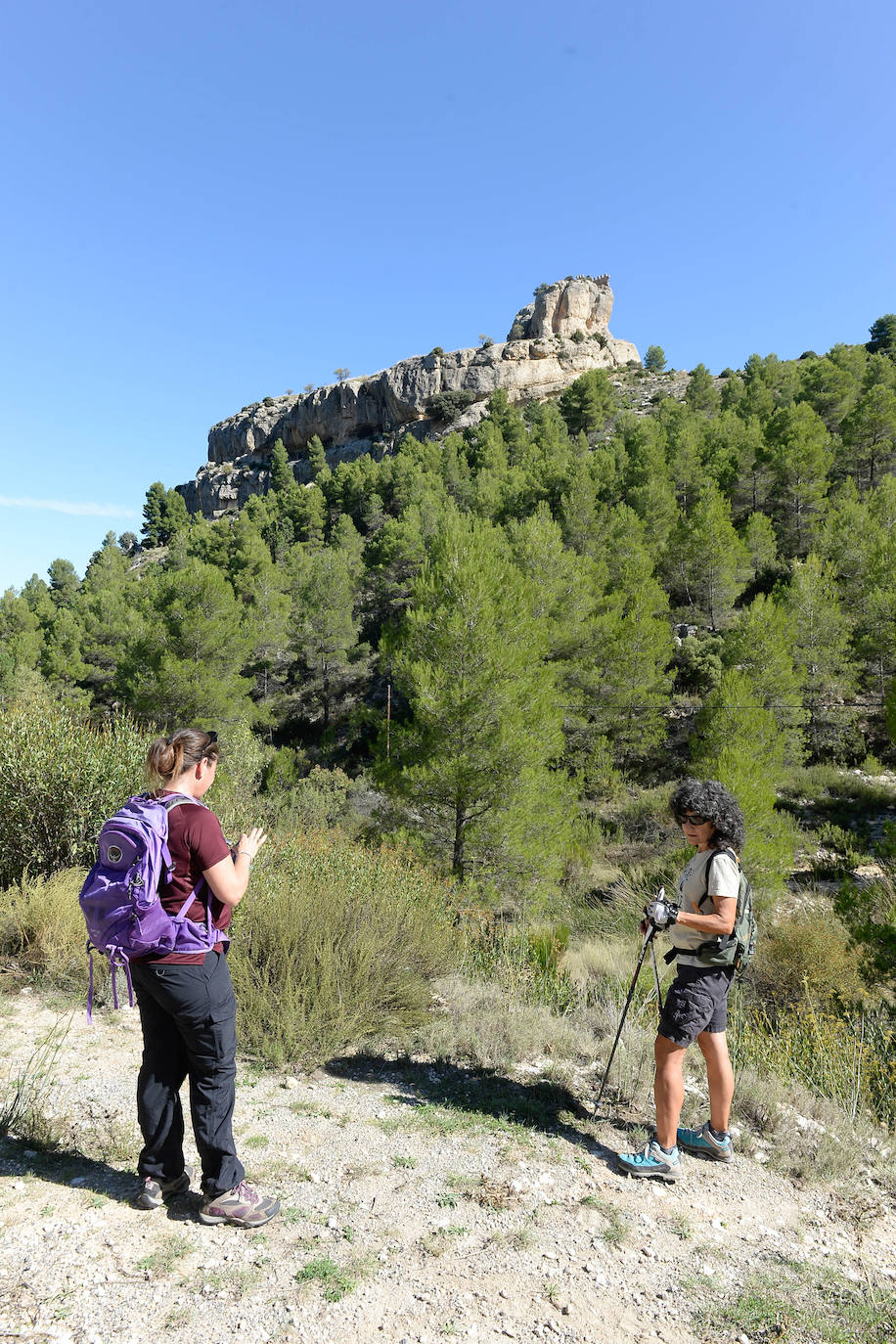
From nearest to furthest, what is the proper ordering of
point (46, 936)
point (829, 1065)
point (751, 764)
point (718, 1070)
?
point (718, 1070) < point (829, 1065) < point (46, 936) < point (751, 764)

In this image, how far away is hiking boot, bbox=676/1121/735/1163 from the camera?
3074 mm

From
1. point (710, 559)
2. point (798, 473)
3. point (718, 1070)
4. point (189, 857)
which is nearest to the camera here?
point (189, 857)

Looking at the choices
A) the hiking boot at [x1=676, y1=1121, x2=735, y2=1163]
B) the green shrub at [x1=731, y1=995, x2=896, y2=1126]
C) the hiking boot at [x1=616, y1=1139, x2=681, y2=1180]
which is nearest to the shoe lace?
the hiking boot at [x1=616, y1=1139, x2=681, y2=1180]

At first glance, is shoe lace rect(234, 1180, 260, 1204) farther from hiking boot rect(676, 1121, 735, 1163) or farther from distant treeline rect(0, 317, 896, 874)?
distant treeline rect(0, 317, 896, 874)

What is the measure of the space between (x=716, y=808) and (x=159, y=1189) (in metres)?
2.64

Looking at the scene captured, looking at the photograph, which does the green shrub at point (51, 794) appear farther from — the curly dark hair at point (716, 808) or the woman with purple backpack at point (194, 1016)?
the curly dark hair at point (716, 808)

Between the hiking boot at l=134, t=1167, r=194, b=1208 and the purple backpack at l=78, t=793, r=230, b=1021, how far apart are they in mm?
909

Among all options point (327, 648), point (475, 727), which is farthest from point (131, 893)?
point (327, 648)

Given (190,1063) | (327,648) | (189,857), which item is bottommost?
(190,1063)

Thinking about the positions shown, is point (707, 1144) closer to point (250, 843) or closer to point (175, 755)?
point (250, 843)

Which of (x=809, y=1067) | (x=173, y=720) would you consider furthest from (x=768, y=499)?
(x=809, y=1067)

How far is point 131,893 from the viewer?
219 cm

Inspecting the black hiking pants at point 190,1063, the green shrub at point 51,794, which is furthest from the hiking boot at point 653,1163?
the green shrub at point 51,794

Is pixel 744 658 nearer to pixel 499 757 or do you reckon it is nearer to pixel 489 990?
pixel 499 757
